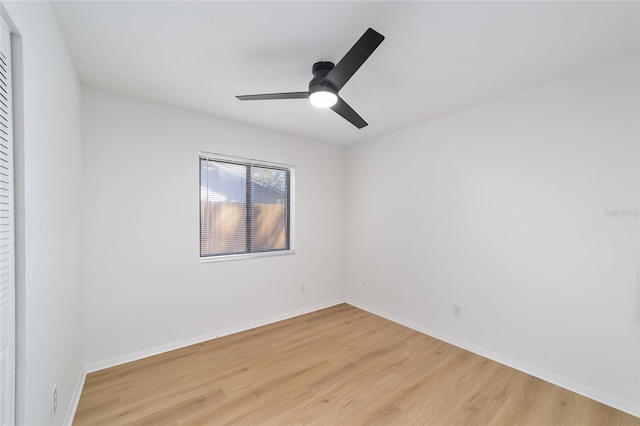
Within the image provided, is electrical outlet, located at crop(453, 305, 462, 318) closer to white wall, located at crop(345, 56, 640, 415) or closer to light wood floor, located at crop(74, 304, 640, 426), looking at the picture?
white wall, located at crop(345, 56, 640, 415)

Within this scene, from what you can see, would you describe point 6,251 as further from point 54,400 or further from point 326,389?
point 326,389

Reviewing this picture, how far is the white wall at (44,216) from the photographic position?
110cm

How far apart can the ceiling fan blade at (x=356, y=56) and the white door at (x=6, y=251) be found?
1.44 meters

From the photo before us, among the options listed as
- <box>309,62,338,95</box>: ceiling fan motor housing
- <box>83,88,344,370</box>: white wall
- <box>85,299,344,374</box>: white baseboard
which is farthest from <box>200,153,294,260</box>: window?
<box>309,62,338,95</box>: ceiling fan motor housing

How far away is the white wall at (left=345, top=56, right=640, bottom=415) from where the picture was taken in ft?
6.28

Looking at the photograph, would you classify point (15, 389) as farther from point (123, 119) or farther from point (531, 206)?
point (531, 206)

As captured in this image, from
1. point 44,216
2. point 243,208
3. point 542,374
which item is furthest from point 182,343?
point 542,374

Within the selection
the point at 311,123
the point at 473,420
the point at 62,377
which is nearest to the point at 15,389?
the point at 62,377

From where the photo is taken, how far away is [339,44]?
1733 mm

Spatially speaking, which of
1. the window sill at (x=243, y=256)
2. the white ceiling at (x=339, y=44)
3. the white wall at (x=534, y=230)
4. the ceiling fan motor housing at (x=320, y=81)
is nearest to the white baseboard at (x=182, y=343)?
the window sill at (x=243, y=256)

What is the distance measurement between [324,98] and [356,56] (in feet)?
1.26

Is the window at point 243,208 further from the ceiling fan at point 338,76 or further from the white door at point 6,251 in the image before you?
the white door at point 6,251

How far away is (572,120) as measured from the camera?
211cm

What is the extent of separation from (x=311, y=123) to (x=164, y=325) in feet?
9.06
